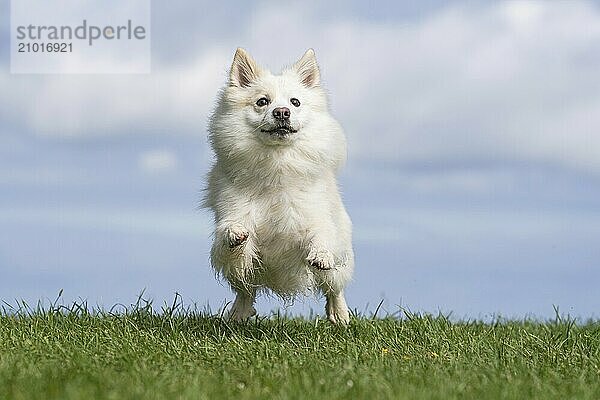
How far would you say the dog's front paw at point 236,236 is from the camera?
6.88 meters

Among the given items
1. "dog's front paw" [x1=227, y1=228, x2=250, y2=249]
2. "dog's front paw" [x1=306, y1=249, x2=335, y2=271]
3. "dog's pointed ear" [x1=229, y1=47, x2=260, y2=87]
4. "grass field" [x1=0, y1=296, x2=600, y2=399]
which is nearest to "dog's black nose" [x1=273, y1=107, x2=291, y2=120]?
"dog's pointed ear" [x1=229, y1=47, x2=260, y2=87]

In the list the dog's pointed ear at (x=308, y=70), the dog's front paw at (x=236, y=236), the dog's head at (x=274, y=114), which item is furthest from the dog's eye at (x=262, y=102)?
the dog's front paw at (x=236, y=236)

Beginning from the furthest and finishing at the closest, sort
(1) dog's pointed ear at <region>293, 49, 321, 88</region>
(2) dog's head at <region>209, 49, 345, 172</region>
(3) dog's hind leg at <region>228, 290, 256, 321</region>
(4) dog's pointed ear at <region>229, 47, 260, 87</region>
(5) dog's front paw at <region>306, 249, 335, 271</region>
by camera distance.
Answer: (3) dog's hind leg at <region>228, 290, 256, 321</region> < (1) dog's pointed ear at <region>293, 49, 321, 88</region> < (4) dog's pointed ear at <region>229, 47, 260, 87</region> < (2) dog's head at <region>209, 49, 345, 172</region> < (5) dog's front paw at <region>306, 249, 335, 271</region>

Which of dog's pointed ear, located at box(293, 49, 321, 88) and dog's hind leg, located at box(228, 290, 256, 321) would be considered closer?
dog's pointed ear, located at box(293, 49, 321, 88)

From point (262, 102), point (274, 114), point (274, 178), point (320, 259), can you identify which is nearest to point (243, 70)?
point (262, 102)

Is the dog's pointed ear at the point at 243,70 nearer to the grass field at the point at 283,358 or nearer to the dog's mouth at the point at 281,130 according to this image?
the dog's mouth at the point at 281,130

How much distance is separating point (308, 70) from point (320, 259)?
1601 mm

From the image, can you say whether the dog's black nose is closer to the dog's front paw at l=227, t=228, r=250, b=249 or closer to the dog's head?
the dog's head

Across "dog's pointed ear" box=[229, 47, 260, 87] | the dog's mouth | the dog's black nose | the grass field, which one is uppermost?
"dog's pointed ear" box=[229, 47, 260, 87]

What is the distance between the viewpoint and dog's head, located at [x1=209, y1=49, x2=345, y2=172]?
695 cm

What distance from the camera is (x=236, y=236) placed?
6.88 meters

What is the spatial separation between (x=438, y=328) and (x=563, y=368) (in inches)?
60.6

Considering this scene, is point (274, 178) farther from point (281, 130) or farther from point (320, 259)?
point (320, 259)

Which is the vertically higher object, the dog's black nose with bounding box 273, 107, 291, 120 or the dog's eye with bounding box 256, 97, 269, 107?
the dog's eye with bounding box 256, 97, 269, 107
